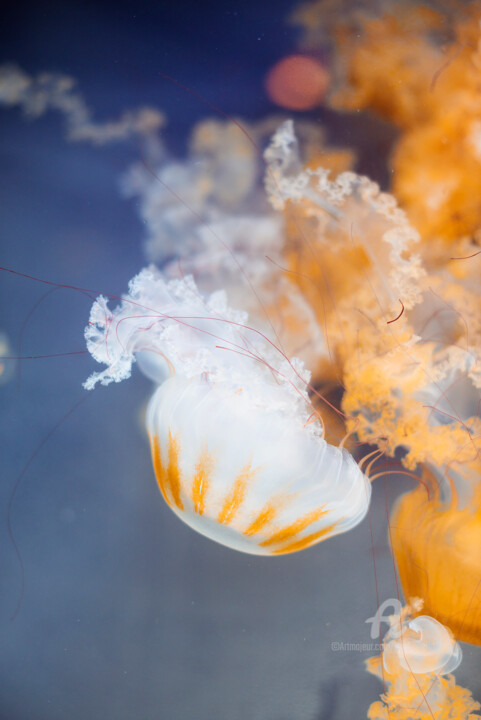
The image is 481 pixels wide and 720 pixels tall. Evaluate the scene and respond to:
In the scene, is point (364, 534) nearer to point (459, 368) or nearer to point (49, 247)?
point (459, 368)

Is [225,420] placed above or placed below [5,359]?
below

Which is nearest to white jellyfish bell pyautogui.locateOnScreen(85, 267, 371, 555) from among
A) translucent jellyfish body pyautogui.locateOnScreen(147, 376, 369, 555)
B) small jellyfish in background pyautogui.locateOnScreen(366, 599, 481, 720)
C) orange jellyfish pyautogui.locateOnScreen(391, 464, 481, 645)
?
translucent jellyfish body pyautogui.locateOnScreen(147, 376, 369, 555)

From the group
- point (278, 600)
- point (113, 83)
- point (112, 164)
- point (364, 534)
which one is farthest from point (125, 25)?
point (278, 600)

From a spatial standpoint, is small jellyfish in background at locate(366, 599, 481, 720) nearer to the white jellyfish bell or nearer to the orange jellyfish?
the orange jellyfish

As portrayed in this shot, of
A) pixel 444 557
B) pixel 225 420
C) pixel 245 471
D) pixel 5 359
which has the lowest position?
pixel 444 557

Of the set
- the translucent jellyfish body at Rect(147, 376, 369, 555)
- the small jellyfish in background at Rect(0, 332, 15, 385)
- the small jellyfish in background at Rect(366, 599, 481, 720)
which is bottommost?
the small jellyfish in background at Rect(366, 599, 481, 720)

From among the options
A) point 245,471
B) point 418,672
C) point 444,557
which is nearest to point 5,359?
point 245,471

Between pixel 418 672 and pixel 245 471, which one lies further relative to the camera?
pixel 418 672

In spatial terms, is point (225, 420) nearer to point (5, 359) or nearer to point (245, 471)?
point (245, 471)
